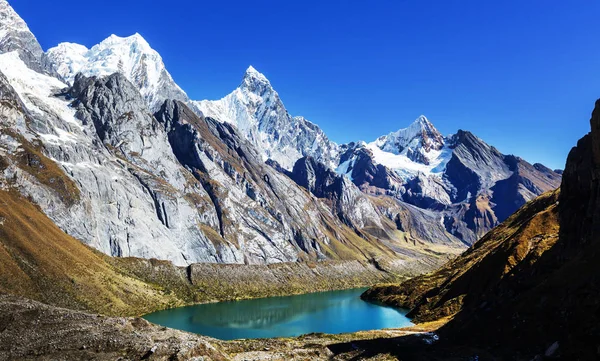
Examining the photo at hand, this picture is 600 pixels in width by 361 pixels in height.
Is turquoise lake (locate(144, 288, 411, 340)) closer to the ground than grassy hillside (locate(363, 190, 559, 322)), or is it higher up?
closer to the ground

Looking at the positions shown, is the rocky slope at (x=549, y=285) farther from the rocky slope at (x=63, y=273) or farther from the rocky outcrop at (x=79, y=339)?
the rocky slope at (x=63, y=273)

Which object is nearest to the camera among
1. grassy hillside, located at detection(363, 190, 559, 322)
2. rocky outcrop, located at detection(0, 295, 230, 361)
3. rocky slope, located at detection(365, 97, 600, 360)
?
rocky slope, located at detection(365, 97, 600, 360)

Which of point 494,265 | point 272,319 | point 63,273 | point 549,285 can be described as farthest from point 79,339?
point 272,319

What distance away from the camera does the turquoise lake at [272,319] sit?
137m

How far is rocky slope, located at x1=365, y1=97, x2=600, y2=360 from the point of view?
55.8 m

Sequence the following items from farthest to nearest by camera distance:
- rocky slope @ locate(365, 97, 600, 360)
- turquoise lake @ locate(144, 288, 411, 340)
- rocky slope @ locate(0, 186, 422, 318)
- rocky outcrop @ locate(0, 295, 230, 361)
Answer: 1. turquoise lake @ locate(144, 288, 411, 340)
2. rocky slope @ locate(0, 186, 422, 318)
3. rocky outcrop @ locate(0, 295, 230, 361)
4. rocky slope @ locate(365, 97, 600, 360)

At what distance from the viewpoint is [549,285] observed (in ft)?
222

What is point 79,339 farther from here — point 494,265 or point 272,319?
point 272,319

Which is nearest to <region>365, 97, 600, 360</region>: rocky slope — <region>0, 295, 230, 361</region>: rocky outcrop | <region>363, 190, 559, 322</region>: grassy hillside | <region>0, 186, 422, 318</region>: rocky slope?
<region>363, 190, 559, 322</region>: grassy hillside

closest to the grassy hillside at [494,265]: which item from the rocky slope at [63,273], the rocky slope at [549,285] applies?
the rocky slope at [549,285]

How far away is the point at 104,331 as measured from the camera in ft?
214

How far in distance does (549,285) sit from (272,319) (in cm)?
11681

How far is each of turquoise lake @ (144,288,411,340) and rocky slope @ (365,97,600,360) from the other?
102ft

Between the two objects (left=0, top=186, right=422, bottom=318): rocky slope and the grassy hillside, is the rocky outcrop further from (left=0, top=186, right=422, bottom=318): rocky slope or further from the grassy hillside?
the grassy hillside
